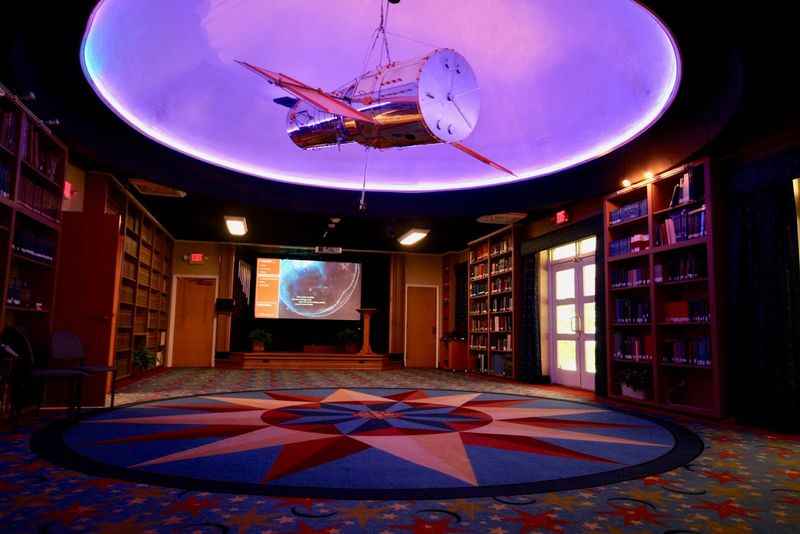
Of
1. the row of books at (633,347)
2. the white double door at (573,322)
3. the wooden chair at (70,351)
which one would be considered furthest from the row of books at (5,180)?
the white double door at (573,322)

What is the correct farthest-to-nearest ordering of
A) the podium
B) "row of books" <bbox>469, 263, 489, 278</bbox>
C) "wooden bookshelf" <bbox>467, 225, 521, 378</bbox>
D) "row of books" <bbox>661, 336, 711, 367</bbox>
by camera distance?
1. the podium
2. "row of books" <bbox>469, 263, 489, 278</bbox>
3. "wooden bookshelf" <bbox>467, 225, 521, 378</bbox>
4. "row of books" <bbox>661, 336, 711, 367</bbox>

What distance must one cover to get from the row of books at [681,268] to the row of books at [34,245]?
6.42 metres

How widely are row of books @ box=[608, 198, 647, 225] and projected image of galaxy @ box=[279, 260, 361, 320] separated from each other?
759 cm

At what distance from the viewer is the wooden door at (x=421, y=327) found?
43.3 ft

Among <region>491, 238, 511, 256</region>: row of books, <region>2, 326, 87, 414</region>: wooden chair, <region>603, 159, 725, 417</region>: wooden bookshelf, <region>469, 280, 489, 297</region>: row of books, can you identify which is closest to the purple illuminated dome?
<region>603, 159, 725, 417</region>: wooden bookshelf

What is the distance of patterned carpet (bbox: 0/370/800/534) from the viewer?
87.9 inches

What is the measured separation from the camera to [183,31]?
5.47m

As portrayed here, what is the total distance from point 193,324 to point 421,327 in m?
5.31

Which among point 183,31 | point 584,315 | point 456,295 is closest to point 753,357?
point 584,315

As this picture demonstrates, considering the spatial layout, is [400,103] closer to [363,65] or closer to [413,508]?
[413,508]

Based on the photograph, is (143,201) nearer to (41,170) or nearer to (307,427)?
(41,170)

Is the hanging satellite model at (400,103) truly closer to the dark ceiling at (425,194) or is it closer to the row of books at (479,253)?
the dark ceiling at (425,194)

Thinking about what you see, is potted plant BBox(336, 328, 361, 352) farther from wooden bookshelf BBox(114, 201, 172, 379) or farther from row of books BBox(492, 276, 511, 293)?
row of books BBox(492, 276, 511, 293)

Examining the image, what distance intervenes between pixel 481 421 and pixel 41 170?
15.7 feet
